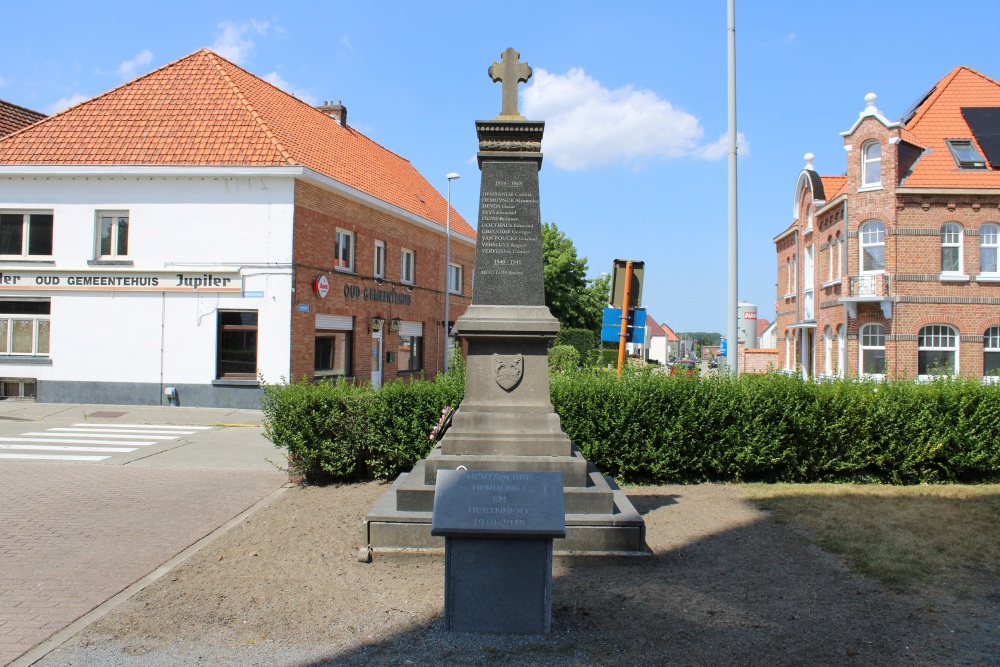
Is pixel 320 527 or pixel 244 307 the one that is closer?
pixel 320 527

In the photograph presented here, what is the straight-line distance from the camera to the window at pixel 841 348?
23844mm

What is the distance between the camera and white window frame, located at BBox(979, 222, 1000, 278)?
22.1m

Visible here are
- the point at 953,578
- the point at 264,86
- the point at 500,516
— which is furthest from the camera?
the point at 264,86

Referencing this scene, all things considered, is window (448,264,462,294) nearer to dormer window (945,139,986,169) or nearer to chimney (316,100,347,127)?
chimney (316,100,347,127)

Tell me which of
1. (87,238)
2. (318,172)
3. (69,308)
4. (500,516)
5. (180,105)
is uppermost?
(180,105)

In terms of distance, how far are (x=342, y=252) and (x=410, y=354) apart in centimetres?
653

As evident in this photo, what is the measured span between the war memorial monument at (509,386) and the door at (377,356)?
56.8 feet

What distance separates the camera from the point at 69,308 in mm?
19453

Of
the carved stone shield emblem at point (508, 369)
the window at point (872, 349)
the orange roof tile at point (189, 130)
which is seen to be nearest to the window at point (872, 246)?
the window at point (872, 349)

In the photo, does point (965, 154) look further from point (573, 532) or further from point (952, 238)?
point (573, 532)

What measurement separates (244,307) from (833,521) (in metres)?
15.8

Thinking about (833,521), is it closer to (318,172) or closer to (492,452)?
(492,452)

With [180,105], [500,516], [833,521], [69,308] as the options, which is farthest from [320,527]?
[180,105]

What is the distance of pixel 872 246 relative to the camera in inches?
910
